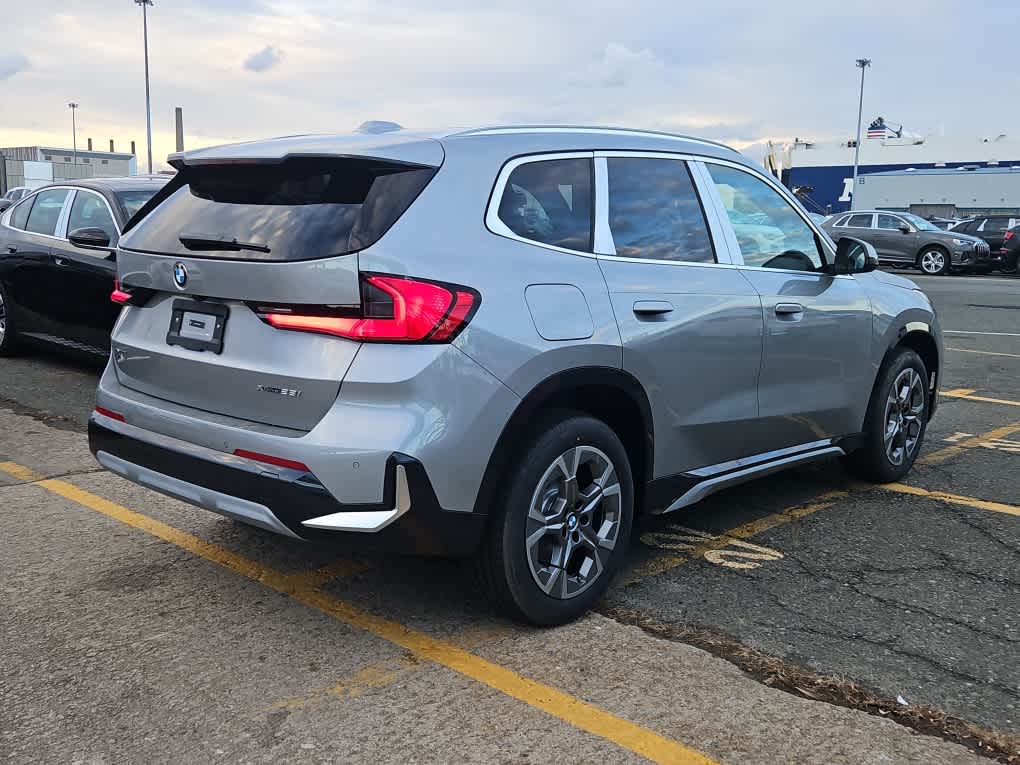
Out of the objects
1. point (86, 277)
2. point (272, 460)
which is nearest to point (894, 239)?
point (86, 277)

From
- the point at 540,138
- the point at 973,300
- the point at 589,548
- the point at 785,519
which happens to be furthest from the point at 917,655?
the point at 973,300

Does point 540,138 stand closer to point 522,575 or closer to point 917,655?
point 522,575

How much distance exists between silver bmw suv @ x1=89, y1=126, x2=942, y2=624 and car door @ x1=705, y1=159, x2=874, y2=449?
4cm

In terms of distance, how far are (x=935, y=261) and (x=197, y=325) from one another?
2659 centimetres

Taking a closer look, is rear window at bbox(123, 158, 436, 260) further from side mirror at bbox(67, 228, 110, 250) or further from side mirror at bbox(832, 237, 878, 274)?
side mirror at bbox(67, 228, 110, 250)

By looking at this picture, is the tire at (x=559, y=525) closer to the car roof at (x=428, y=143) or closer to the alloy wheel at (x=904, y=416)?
the car roof at (x=428, y=143)

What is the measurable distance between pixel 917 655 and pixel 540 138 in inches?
88.0

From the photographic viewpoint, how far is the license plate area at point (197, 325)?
136 inches

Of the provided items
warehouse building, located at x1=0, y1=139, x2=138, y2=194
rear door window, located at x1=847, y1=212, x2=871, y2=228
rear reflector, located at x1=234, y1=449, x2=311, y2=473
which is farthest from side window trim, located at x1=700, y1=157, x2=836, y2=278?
warehouse building, located at x1=0, y1=139, x2=138, y2=194

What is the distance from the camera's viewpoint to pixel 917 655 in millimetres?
3465

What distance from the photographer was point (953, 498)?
545 cm

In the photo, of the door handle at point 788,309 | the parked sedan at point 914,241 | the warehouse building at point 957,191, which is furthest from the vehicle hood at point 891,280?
the warehouse building at point 957,191

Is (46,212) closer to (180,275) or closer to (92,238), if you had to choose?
(92,238)

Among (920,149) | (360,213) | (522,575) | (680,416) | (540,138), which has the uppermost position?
(920,149)
